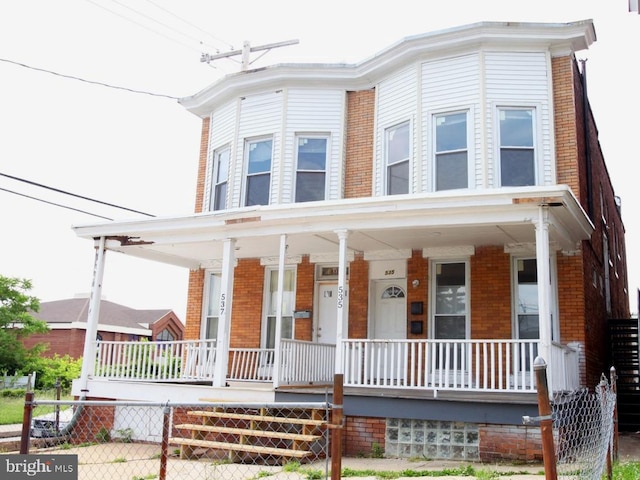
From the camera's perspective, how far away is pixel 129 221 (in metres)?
12.5

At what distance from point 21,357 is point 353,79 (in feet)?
72.0

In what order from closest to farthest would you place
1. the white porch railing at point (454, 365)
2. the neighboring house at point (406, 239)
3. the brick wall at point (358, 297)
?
the white porch railing at point (454, 365), the neighboring house at point (406, 239), the brick wall at point (358, 297)

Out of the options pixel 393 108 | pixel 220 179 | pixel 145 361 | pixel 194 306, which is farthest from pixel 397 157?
pixel 145 361

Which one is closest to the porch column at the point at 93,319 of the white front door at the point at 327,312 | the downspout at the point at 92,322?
the downspout at the point at 92,322

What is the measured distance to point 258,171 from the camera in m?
15.0

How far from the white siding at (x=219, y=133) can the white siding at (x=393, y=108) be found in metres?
3.60

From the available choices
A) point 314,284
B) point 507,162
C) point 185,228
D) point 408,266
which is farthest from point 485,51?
point 185,228

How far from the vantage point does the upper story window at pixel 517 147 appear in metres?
12.3

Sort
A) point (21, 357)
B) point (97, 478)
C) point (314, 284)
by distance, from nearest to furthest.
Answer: point (97, 478) < point (314, 284) < point (21, 357)

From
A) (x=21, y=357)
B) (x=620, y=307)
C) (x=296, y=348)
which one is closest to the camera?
(x=296, y=348)

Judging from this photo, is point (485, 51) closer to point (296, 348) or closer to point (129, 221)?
point (296, 348)

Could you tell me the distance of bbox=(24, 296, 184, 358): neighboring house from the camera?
38.6 m

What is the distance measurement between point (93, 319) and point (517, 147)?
892cm

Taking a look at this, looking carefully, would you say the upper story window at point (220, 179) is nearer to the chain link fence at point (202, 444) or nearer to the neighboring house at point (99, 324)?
the chain link fence at point (202, 444)
